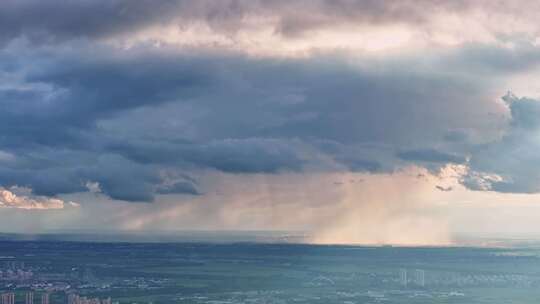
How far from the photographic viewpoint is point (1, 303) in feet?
655

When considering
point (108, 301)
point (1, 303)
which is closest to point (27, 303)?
point (1, 303)

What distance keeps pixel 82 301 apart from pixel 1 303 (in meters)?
26.9

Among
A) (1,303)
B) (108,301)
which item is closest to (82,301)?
(108,301)

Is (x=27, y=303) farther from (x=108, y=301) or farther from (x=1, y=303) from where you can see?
(x=108, y=301)

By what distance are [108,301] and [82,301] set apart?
33.1 ft

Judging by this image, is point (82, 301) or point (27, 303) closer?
point (82, 301)

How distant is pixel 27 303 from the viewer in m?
200

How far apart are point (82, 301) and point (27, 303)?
71.1 feet

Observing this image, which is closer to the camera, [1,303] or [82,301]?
[82,301]

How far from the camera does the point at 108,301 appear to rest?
19562 cm

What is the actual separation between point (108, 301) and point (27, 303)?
21.6 m

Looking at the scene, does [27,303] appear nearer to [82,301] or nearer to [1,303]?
[1,303]

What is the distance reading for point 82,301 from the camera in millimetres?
186625
